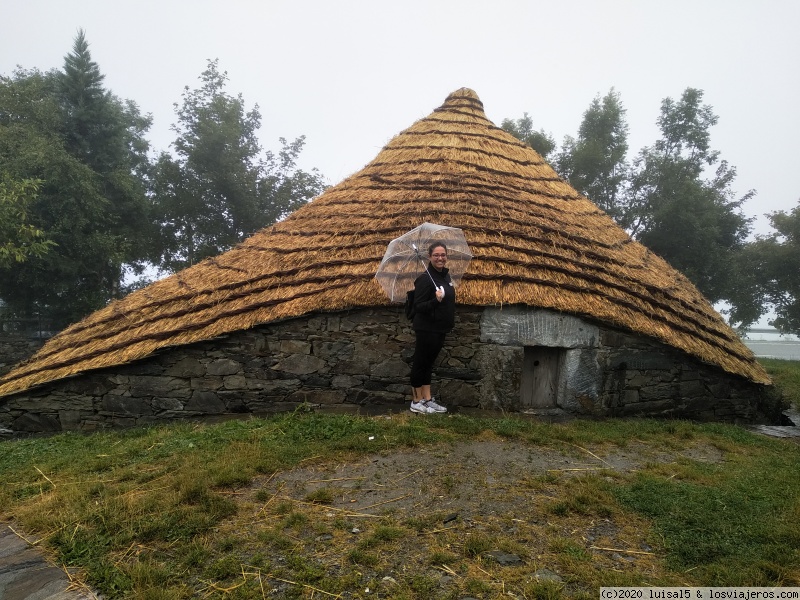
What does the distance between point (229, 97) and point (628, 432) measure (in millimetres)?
21240

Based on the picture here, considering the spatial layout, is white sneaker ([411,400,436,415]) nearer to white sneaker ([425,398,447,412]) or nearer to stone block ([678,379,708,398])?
white sneaker ([425,398,447,412])

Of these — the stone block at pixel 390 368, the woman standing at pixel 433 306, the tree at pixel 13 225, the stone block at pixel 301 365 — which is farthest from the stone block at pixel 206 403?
the tree at pixel 13 225

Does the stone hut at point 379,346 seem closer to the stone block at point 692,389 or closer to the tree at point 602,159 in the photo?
the stone block at point 692,389

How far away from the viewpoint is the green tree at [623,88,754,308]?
57.3ft

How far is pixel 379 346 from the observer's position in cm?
584

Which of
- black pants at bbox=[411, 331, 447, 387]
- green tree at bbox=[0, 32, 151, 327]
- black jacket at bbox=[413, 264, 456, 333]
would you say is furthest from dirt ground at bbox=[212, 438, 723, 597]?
green tree at bbox=[0, 32, 151, 327]

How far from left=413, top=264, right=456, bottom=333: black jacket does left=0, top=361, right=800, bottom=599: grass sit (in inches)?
46.1

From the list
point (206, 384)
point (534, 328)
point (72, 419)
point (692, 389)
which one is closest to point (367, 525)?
point (534, 328)

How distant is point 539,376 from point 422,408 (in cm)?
184

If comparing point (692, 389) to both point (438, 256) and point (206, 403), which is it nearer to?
point (438, 256)

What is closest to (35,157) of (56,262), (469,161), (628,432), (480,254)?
(56,262)

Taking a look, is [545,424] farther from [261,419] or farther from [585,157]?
[585,157]

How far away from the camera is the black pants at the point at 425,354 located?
5.10m

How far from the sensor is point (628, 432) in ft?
17.1
